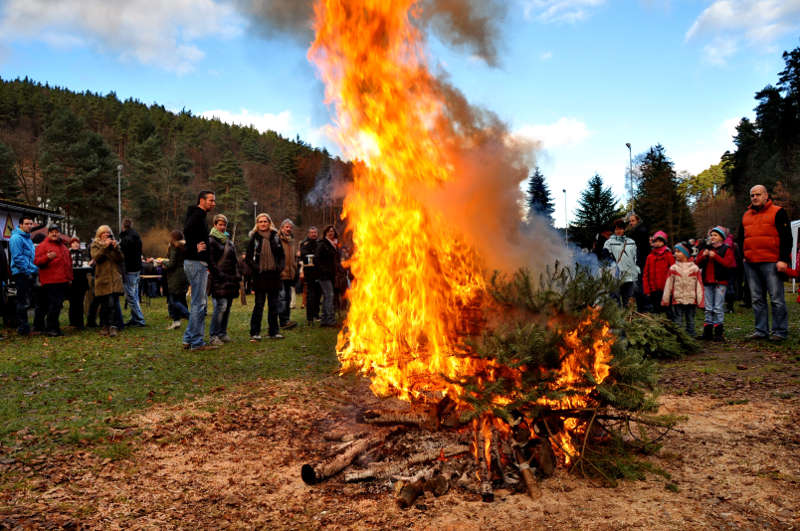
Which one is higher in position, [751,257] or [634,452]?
[751,257]

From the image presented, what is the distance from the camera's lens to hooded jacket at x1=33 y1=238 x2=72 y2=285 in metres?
9.68

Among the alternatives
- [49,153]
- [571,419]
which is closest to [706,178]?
[49,153]

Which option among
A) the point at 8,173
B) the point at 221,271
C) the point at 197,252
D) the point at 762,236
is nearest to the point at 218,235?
the point at 221,271

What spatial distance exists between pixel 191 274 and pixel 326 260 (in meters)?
3.41

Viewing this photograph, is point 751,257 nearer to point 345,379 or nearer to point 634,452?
point 634,452

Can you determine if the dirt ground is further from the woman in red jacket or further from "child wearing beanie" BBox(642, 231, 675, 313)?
the woman in red jacket

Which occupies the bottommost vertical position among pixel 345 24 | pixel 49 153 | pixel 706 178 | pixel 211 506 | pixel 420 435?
pixel 211 506

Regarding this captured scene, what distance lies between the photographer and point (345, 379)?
6715 mm

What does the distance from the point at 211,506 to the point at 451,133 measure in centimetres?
Answer: 405

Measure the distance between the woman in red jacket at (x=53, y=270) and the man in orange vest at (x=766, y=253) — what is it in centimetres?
1227

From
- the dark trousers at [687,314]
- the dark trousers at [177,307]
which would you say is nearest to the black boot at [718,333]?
the dark trousers at [687,314]

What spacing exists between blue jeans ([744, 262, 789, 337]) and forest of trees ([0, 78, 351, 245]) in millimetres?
26761

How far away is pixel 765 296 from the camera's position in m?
8.13

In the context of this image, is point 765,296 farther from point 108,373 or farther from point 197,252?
point 108,373
